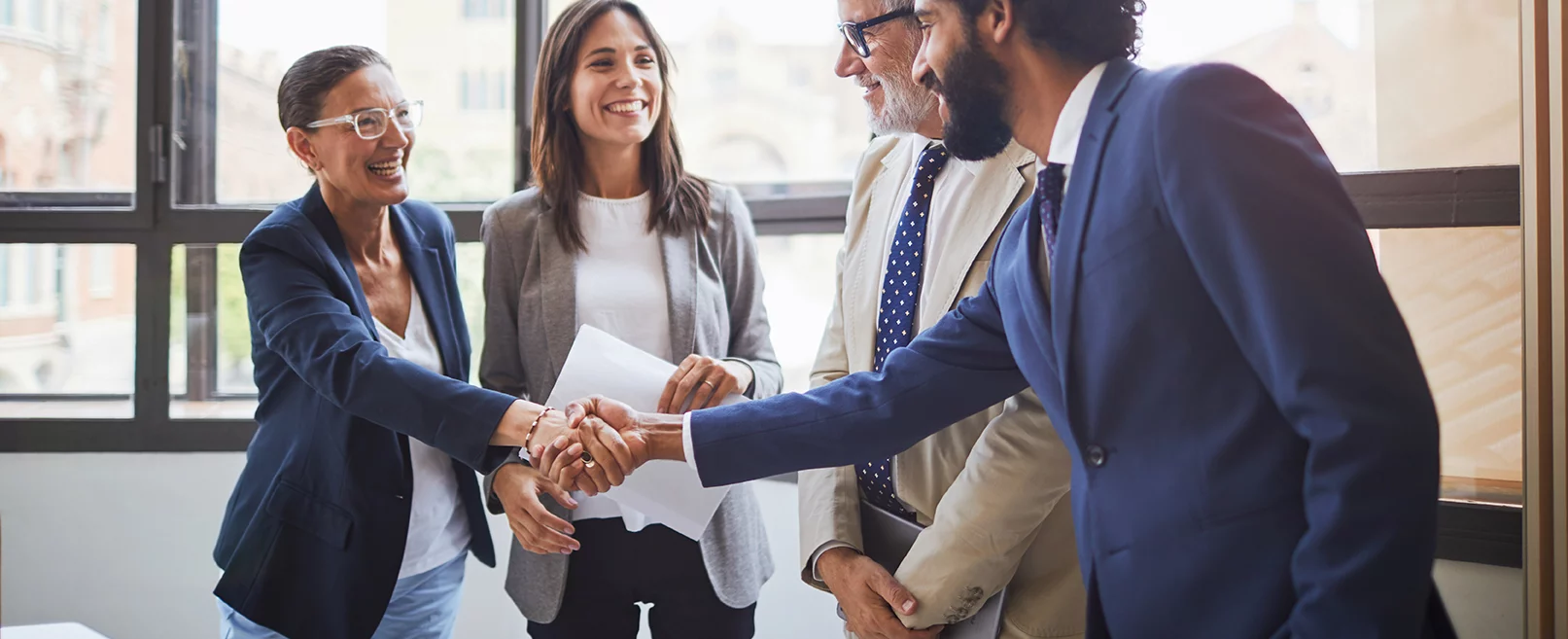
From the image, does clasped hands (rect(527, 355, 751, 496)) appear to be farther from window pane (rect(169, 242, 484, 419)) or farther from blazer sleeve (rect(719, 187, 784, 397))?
window pane (rect(169, 242, 484, 419))

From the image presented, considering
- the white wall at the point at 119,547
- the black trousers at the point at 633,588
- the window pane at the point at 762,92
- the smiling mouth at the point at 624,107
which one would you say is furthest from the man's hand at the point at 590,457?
the white wall at the point at 119,547

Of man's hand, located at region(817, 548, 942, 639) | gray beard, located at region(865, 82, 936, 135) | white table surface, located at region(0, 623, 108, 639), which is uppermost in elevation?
Result: gray beard, located at region(865, 82, 936, 135)

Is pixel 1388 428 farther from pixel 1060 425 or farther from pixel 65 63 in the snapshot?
pixel 65 63

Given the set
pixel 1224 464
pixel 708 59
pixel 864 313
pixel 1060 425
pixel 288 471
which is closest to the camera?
pixel 1224 464

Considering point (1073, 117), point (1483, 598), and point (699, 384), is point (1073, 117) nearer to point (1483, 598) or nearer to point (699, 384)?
point (699, 384)

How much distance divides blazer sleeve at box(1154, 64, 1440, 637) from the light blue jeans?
1.44 meters

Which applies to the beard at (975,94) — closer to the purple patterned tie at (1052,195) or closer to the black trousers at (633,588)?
the purple patterned tie at (1052,195)

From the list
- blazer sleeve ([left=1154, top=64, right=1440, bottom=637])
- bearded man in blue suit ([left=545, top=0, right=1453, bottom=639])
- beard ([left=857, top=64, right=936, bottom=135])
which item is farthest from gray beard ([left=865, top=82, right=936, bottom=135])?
blazer sleeve ([left=1154, top=64, right=1440, bottom=637])

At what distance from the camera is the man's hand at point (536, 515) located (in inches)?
67.4

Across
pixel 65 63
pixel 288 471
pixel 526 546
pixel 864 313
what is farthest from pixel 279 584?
pixel 65 63

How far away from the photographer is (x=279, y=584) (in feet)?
5.50

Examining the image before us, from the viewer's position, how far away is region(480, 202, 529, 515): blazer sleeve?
6.14 ft

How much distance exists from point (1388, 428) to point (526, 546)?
4.46ft

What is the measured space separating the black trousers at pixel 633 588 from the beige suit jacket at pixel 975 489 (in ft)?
1.01
